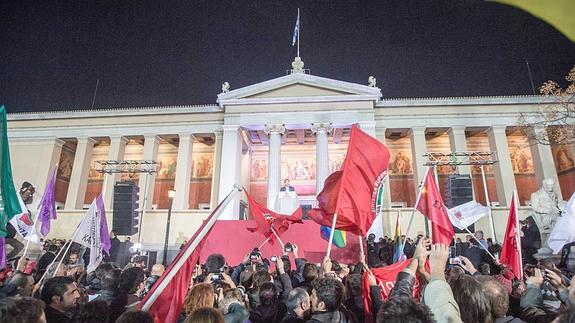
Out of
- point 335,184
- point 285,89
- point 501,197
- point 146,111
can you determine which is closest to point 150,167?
point 146,111

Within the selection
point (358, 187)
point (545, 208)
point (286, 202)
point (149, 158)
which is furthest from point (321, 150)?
point (358, 187)

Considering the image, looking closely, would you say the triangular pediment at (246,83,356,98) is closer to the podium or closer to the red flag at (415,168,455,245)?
the podium

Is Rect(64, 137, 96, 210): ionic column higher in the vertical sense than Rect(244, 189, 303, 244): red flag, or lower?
higher

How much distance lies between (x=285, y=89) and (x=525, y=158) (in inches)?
871

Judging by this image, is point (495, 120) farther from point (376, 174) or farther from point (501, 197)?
point (376, 174)

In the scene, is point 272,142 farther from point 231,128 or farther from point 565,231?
point 565,231

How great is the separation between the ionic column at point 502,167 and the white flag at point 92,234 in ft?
82.0

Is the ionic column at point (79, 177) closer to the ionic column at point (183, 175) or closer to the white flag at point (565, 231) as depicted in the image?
the ionic column at point (183, 175)

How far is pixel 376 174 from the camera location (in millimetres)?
4957

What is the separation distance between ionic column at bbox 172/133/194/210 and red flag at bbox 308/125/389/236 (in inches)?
855

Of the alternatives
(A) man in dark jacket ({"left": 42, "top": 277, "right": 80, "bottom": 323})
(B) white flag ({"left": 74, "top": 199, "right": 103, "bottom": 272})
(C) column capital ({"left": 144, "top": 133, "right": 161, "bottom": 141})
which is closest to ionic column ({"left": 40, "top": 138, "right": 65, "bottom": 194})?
(C) column capital ({"left": 144, "top": 133, "right": 161, "bottom": 141})

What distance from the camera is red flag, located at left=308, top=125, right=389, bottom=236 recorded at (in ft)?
14.9

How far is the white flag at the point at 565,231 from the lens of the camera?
→ 6562 mm

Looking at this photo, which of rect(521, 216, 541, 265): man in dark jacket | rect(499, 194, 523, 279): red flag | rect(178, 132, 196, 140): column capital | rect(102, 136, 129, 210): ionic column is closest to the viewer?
rect(499, 194, 523, 279): red flag
